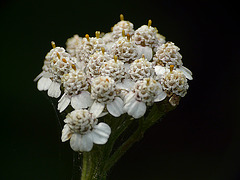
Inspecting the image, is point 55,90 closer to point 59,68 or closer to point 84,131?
point 59,68

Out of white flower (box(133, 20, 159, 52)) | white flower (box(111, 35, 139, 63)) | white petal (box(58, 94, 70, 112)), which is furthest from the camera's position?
white flower (box(133, 20, 159, 52))

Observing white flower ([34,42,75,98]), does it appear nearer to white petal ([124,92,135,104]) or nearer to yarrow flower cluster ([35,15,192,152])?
yarrow flower cluster ([35,15,192,152])

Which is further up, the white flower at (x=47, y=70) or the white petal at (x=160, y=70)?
the white flower at (x=47, y=70)

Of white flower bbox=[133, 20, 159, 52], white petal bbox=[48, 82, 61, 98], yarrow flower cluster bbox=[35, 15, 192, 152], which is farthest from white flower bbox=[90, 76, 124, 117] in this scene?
white flower bbox=[133, 20, 159, 52]

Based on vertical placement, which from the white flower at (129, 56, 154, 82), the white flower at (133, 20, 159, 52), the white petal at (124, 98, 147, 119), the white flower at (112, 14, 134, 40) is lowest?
the white petal at (124, 98, 147, 119)

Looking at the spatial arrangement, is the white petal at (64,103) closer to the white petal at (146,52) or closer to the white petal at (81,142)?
the white petal at (81,142)

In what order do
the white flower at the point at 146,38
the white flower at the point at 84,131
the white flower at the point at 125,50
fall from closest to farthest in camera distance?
the white flower at the point at 84,131, the white flower at the point at 125,50, the white flower at the point at 146,38

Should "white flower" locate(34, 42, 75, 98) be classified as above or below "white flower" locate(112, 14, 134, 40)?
below

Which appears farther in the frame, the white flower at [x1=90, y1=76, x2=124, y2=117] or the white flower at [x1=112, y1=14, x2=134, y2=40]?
the white flower at [x1=112, y1=14, x2=134, y2=40]

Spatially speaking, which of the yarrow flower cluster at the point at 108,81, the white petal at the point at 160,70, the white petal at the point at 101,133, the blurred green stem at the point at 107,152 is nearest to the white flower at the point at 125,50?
the yarrow flower cluster at the point at 108,81
